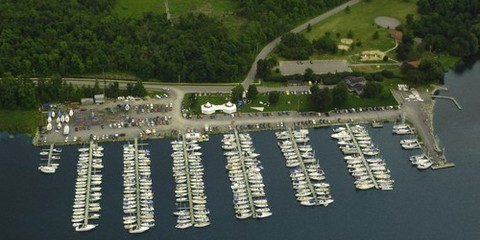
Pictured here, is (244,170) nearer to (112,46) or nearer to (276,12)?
(112,46)

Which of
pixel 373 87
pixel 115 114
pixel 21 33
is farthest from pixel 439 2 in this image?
pixel 21 33

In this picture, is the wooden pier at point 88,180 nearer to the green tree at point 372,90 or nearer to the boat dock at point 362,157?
the boat dock at point 362,157

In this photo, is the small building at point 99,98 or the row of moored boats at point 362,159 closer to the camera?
the row of moored boats at point 362,159

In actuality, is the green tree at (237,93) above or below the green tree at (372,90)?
above

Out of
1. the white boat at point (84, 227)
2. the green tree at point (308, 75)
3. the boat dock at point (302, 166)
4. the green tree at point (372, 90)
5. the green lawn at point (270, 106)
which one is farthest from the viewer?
the green tree at point (308, 75)

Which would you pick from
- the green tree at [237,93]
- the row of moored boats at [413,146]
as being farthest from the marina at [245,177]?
the row of moored boats at [413,146]

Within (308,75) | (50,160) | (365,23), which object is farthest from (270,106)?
(365,23)

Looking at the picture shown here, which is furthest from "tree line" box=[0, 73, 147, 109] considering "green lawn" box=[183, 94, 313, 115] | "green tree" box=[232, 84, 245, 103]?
"green tree" box=[232, 84, 245, 103]
